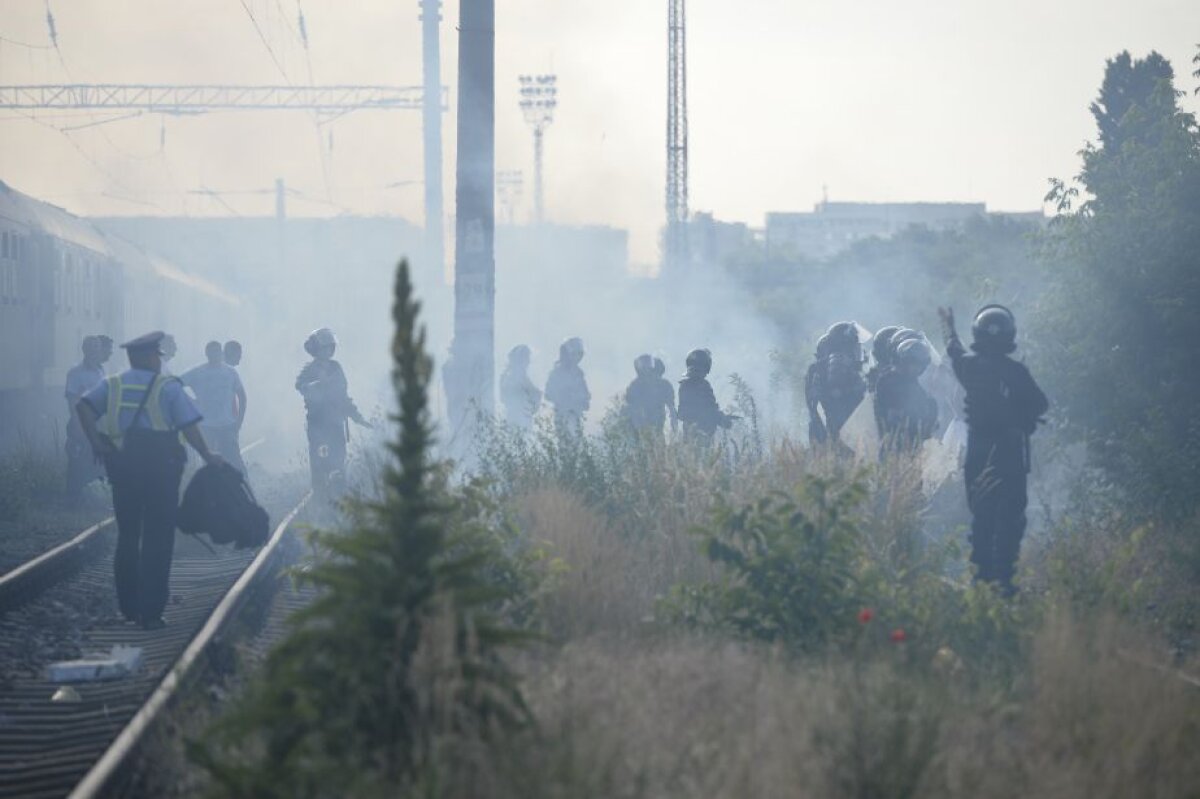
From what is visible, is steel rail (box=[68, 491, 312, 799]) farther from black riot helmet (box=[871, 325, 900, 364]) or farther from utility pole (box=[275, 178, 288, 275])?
utility pole (box=[275, 178, 288, 275])

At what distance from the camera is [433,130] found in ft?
135

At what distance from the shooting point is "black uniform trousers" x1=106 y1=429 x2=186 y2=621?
10.8 m

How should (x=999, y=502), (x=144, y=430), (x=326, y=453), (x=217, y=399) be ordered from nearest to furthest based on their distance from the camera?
1. (x=999, y=502)
2. (x=144, y=430)
3. (x=217, y=399)
4. (x=326, y=453)

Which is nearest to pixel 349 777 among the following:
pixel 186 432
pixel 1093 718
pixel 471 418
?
pixel 1093 718

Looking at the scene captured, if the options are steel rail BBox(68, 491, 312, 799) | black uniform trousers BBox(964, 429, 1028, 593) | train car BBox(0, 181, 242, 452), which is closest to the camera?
steel rail BBox(68, 491, 312, 799)

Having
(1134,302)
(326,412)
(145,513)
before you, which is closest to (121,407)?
(145,513)

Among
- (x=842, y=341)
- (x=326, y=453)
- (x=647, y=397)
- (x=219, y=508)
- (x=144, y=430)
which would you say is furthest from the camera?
(x=326, y=453)

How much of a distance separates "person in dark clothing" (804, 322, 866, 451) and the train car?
10.9 m

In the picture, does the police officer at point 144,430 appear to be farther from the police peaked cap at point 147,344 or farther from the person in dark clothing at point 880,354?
the person in dark clothing at point 880,354

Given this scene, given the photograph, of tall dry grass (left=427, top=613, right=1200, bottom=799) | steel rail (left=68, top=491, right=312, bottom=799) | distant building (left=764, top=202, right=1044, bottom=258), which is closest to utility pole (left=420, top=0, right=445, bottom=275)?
steel rail (left=68, top=491, right=312, bottom=799)

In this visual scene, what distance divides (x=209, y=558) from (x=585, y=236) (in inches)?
2651

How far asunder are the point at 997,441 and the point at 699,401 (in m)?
5.23

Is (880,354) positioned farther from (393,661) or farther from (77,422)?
(393,661)

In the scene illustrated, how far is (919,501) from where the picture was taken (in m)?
A: 11.1
